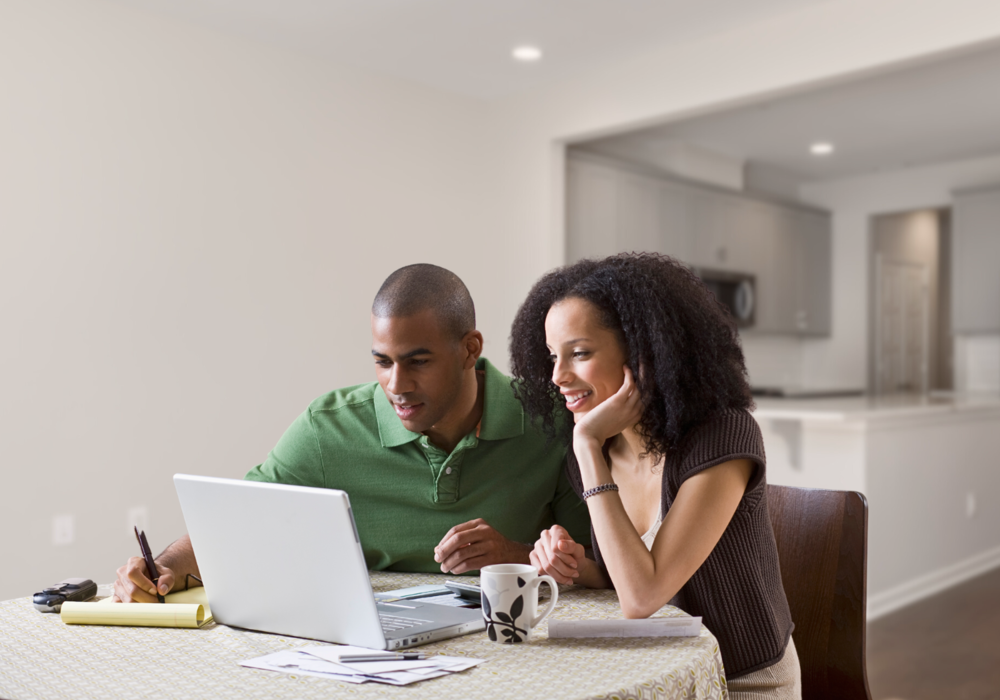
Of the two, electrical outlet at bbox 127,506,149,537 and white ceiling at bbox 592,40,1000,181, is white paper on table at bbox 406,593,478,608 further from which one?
white ceiling at bbox 592,40,1000,181

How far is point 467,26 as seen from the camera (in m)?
3.74

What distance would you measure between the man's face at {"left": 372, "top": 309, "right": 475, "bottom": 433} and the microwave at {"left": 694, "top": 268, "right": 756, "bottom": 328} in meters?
4.75

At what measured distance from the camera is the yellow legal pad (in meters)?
1.19

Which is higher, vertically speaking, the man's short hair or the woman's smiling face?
the man's short hair

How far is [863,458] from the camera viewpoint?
12.1ft

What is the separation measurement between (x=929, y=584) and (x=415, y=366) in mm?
3505

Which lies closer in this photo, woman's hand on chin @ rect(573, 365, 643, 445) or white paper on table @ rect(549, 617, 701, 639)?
white paper on table @ rect(549, 617, 701, 639)

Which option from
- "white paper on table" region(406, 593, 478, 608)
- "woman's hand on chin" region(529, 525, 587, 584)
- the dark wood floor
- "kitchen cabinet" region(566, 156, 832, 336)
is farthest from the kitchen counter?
"white paper on table" region(406, 593, 478, 608)

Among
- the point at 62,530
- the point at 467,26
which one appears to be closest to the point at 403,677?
the point at 62,530

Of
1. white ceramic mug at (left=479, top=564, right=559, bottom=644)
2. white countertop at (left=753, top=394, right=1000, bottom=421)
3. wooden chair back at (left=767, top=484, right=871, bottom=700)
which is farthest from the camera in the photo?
white countertop at (left=753, top=394, right=1000, bottom=421)

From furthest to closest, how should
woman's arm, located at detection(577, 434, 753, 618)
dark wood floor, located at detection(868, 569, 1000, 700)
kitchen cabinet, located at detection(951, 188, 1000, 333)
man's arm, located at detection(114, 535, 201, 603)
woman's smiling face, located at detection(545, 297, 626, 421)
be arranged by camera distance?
kitchen cabinet, located at detection(951, 188, 1000, 333), dark wood floor, located at detection(868, 569, 1000, 700), woman's smiling face, located at detection(545, 297, 626, 421), man's arm, located at detection(114, 535, 201, 603), woman's arm, located at detection(577, 434, 753, 618)

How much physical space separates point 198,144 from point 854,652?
124 inches

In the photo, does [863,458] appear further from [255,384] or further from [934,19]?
[255,384]

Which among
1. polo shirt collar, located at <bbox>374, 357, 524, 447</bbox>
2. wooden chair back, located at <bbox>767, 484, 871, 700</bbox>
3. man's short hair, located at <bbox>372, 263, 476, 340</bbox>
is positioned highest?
man's short hair, located at <bbox>372, 263, 476, 340</bbox>
